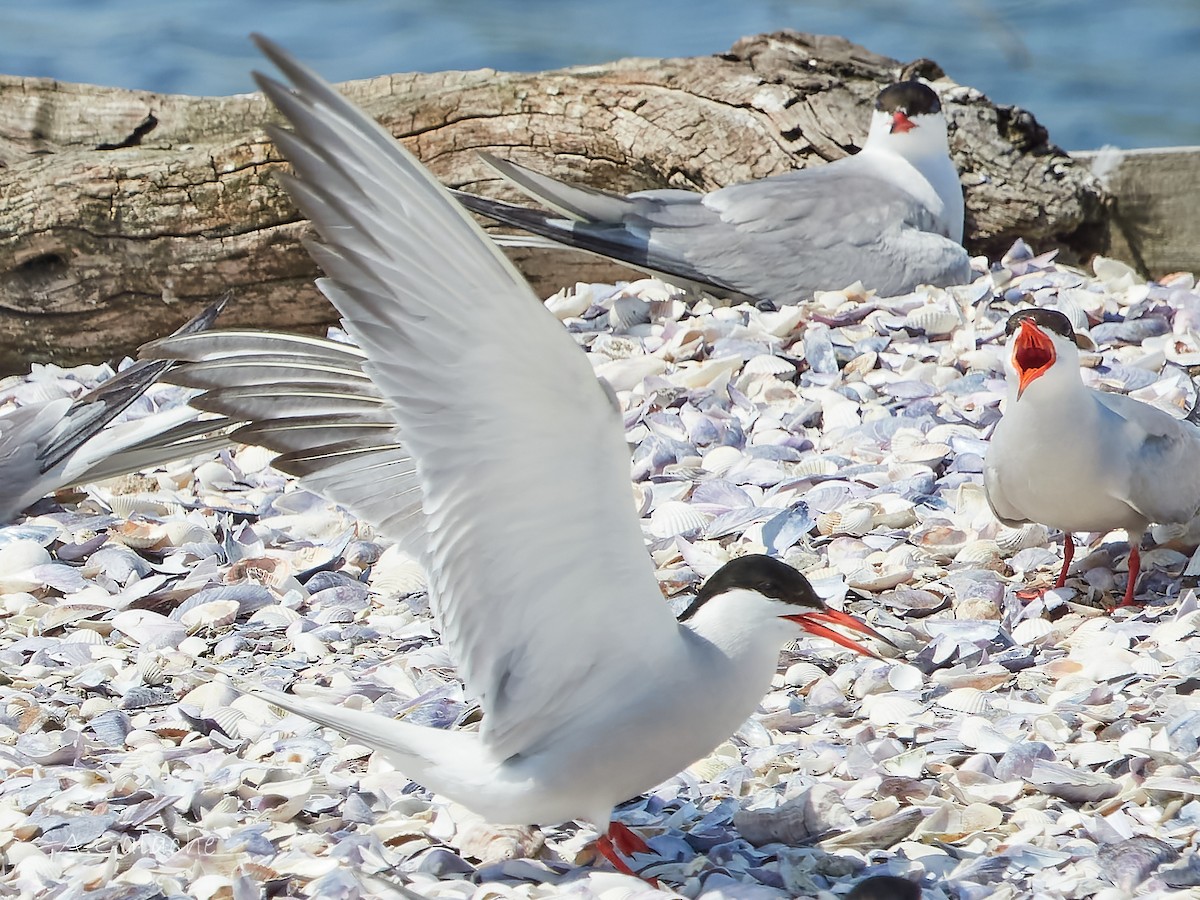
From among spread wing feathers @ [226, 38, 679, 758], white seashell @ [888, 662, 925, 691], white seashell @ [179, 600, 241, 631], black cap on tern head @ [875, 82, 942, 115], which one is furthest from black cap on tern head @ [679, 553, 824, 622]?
black cap on tern head @ [875, 82, 942, 115]

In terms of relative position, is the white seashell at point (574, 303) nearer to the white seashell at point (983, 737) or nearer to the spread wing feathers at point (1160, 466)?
the spread wing feathers at point (1160, 466)

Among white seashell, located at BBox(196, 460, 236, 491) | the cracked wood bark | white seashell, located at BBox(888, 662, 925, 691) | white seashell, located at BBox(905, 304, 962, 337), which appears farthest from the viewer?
the cracked wood bark

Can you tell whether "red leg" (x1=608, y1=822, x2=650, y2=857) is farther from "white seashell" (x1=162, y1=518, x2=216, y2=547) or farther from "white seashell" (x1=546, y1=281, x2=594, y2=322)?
"white seashell" (x1=546, y1=281, x2=594, y2=322)

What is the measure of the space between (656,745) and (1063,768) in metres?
0.59

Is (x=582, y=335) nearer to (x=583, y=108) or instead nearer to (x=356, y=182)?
(x=583, y=108)

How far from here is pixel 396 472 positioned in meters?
2.01

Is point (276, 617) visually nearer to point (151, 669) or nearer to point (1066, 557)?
point (151, 669)

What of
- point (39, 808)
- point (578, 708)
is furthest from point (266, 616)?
point (578, 708)

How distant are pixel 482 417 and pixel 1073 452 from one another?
1266 millimetres

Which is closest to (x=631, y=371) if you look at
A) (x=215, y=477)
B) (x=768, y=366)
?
(x=768, y=366)

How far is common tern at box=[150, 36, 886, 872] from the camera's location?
148 cm

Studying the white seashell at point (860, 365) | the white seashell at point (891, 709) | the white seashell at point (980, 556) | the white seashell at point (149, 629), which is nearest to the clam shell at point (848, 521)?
the white seashell at point (980, 556)

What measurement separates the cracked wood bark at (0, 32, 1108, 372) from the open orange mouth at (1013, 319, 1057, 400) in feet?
6.28

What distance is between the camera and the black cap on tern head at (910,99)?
13.6ft
